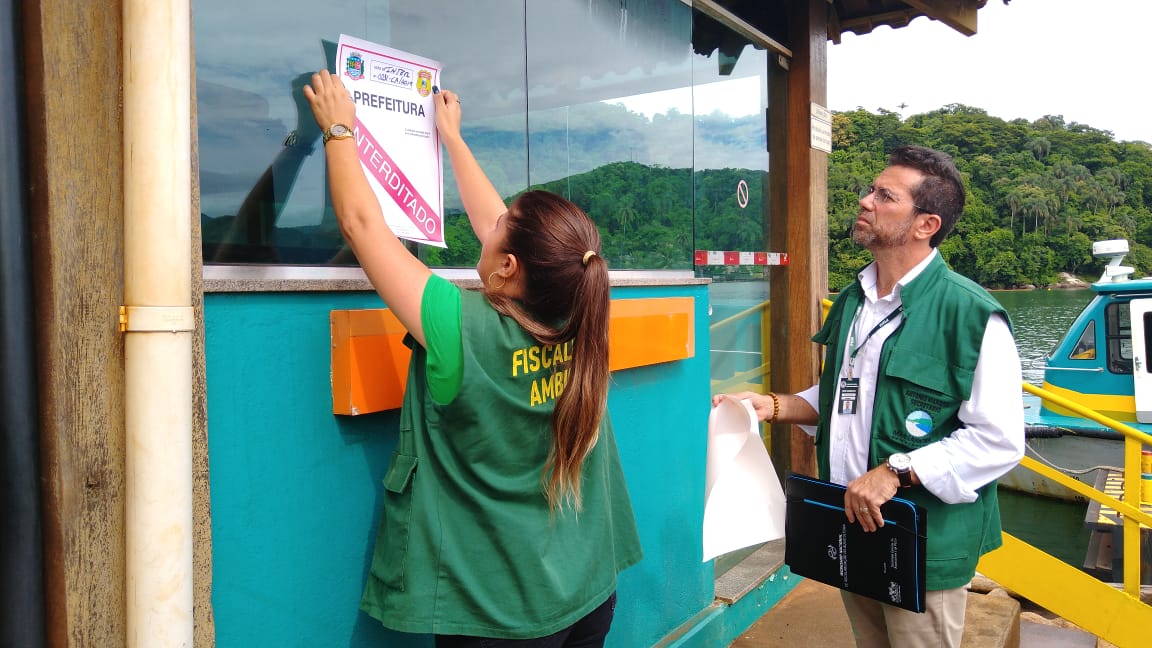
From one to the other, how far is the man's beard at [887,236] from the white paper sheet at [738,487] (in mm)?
554

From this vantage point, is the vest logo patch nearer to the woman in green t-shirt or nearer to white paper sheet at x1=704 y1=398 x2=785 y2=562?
white paper sheet at x1=704 y1=398 x2=785 y2=562

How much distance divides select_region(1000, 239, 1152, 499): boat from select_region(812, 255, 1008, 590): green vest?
1046 centimetres

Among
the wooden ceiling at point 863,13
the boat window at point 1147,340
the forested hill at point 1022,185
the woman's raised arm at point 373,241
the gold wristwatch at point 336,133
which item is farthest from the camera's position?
the forested hill at point 1022,185

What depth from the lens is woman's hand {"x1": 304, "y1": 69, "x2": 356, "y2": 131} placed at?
5.53 ft

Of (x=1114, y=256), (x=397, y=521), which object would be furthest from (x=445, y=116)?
(x=1114, y=256)

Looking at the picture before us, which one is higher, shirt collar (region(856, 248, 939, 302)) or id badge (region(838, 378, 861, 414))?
shirt collar (region(856, 248, 939, 302))

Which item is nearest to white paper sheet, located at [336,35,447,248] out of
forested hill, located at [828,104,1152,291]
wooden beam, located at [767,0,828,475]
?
wooden beam, located at [767,0,828,475]

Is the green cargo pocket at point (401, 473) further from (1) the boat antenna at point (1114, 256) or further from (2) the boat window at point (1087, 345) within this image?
(1) the boat antenna at point (1114, 256)

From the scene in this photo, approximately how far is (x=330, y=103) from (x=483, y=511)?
0.85 metres

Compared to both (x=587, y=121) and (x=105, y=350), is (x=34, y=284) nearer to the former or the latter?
(x=105, y=350)

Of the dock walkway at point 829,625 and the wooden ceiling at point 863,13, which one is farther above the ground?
the wooden ceiling at point 863,13

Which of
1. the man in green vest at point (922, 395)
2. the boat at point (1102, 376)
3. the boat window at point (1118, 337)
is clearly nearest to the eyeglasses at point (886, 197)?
the man in green vest at point (922, 395)

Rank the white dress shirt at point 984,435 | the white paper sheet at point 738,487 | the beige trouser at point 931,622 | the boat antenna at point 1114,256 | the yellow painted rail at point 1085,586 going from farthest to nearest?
1. the boat antenna at point 1114,256
2. the yellow painted rail at point 1085,586
3. the white paper sheet at point 738,487
4. the beige trouser at point 931,622
5. the white dress shirt at point 984,435

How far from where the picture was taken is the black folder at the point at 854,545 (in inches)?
82.7
